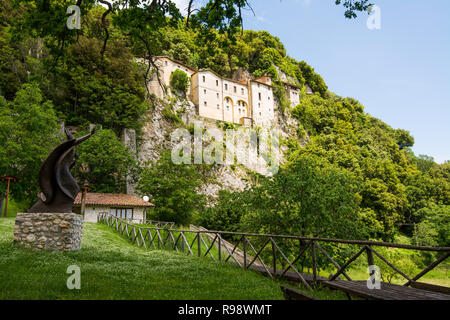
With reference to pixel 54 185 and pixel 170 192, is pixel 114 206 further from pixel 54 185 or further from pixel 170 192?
pixel 54 185

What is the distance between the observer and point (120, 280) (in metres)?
5.71

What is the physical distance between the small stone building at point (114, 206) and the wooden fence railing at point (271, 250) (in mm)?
1319

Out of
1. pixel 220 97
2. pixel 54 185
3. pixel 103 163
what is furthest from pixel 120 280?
pixel 220 97

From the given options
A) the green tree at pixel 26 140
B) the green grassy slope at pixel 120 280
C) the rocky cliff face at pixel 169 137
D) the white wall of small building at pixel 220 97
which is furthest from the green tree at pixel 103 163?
the white wall of small building at pixel 220 97

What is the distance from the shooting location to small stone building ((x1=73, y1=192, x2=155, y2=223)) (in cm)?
2533

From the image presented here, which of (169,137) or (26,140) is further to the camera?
(169,137)

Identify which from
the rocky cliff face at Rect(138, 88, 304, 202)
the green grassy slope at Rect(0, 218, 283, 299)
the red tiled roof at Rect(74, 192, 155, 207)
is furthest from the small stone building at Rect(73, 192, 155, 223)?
the green grassy slope at Rect(0, 218, 283, 299)

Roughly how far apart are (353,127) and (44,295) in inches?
2724

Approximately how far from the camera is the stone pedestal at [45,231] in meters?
8.77

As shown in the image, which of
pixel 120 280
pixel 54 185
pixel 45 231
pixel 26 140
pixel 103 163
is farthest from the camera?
pixel 103 163

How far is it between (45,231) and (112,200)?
18348mm

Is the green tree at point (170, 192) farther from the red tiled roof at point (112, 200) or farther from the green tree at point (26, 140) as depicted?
the green tree at point (26, 140)

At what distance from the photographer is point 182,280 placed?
19.8ft
